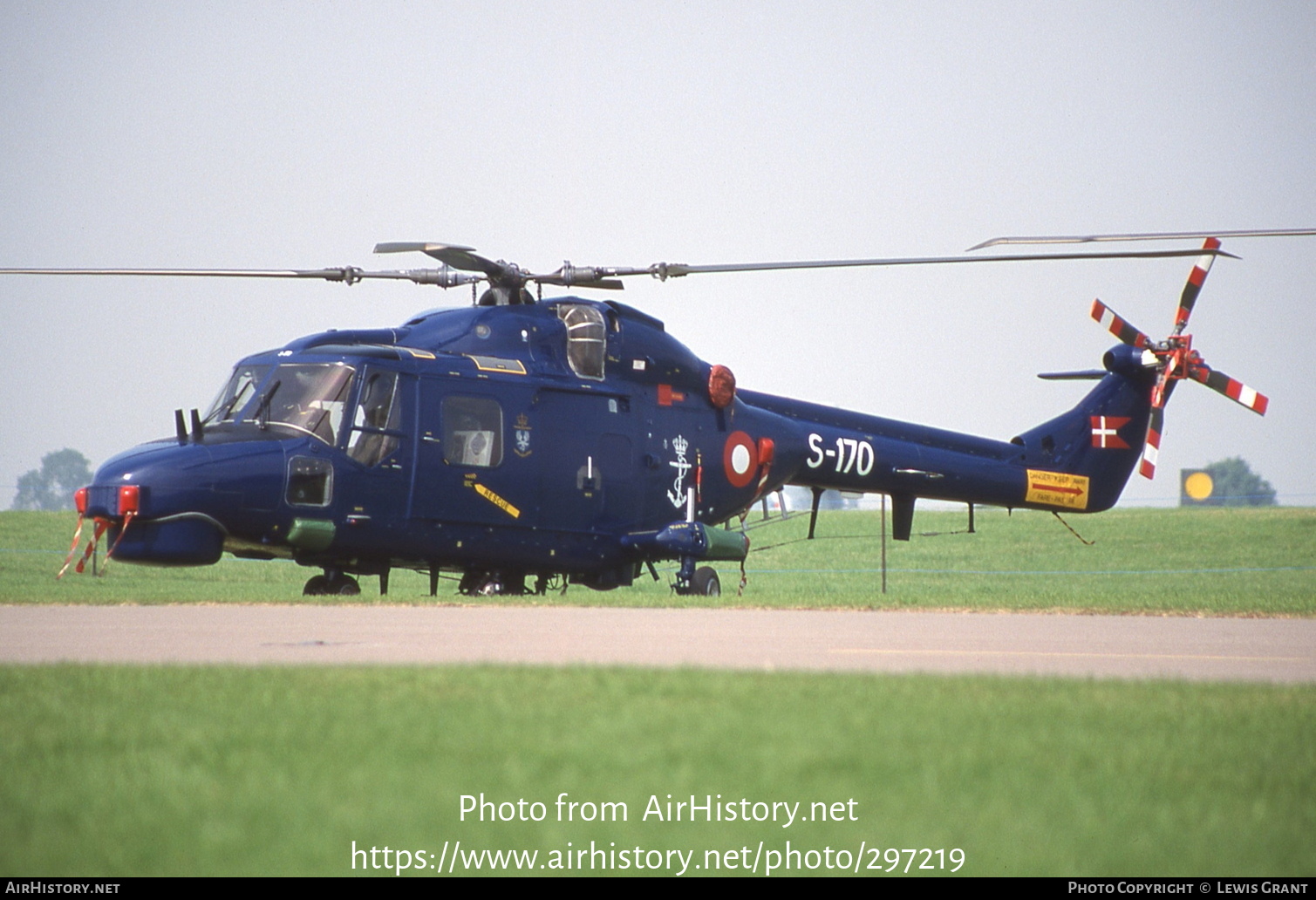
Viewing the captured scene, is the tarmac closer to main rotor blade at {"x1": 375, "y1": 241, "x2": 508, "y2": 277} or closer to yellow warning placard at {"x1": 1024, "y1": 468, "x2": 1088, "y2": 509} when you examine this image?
main rotor blade at {"x1": 375, "y1": 241, "x2": 508, "y2": 277}

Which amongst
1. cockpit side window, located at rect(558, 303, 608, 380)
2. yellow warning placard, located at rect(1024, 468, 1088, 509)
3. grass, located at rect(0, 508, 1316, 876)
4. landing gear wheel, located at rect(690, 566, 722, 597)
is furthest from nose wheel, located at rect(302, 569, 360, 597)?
yellow warning placard, located at rect(1024, 468, 1088, 509)

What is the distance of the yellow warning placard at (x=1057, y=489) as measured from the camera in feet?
91.7

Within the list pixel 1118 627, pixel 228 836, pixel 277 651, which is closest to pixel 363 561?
pixel 277 651

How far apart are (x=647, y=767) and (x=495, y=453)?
45.4 ft

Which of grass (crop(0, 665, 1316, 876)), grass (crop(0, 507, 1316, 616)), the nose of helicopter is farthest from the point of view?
grass (crop(0, 507, 1316, 616))

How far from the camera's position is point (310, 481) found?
692 inches

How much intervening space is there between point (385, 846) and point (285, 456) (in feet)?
43.4

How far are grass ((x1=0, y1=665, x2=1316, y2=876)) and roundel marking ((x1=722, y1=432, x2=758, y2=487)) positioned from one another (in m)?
14.3

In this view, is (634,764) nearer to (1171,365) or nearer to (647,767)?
(647,767)

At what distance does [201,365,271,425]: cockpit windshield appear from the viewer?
18.2 metres

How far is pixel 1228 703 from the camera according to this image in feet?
25.8

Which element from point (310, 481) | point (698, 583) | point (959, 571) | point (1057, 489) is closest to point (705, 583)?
point (698, 583)

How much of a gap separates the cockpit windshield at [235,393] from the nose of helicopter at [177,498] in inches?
44.6

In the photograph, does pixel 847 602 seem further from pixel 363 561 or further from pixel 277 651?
pixel 277 651
